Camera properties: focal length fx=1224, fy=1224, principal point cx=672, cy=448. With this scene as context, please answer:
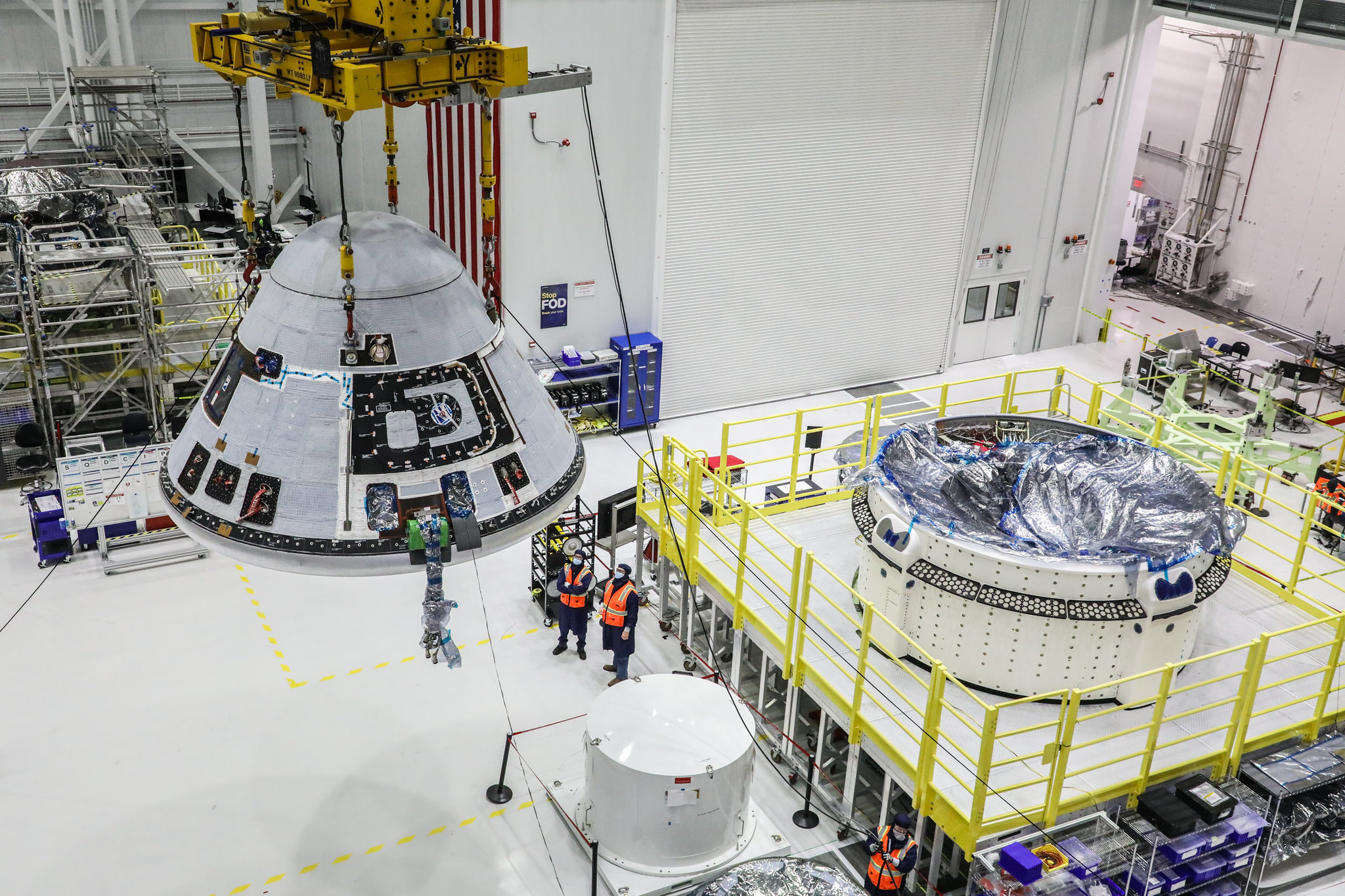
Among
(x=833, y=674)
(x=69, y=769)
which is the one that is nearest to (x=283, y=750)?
(x=69, y=769)

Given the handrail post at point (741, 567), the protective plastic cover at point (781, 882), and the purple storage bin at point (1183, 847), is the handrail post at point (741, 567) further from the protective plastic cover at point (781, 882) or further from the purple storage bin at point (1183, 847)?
the purple storage bin at point (1183, 847)

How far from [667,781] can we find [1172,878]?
14.6 feet

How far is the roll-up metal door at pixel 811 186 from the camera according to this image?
18594 mm

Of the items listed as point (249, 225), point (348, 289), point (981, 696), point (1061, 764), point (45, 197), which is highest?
point (249, 225)

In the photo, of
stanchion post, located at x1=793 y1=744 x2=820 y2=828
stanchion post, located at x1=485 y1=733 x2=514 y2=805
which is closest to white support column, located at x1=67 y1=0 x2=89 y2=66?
stanchion post, located at x1=485 y1=733 x2=514 y2=805

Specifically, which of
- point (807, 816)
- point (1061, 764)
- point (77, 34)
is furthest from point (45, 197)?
point (1061, 764)

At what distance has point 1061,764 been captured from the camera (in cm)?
1001

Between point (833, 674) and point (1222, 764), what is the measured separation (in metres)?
3.62

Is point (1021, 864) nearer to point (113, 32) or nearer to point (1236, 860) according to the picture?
point (1236, 860)

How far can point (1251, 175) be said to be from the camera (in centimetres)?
2591

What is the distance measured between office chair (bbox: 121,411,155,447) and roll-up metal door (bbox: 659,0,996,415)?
7.77 m

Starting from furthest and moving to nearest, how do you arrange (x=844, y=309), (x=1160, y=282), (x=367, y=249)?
(x=1160, y=282) → (x=844, y=309) → (x=367, y=249)

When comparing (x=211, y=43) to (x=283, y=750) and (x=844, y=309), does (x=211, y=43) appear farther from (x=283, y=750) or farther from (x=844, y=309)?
(x=844, y=309)

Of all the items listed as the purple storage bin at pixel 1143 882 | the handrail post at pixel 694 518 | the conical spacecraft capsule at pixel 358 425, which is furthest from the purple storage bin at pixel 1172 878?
the conical spacecraft capsule at pixel 358 425
